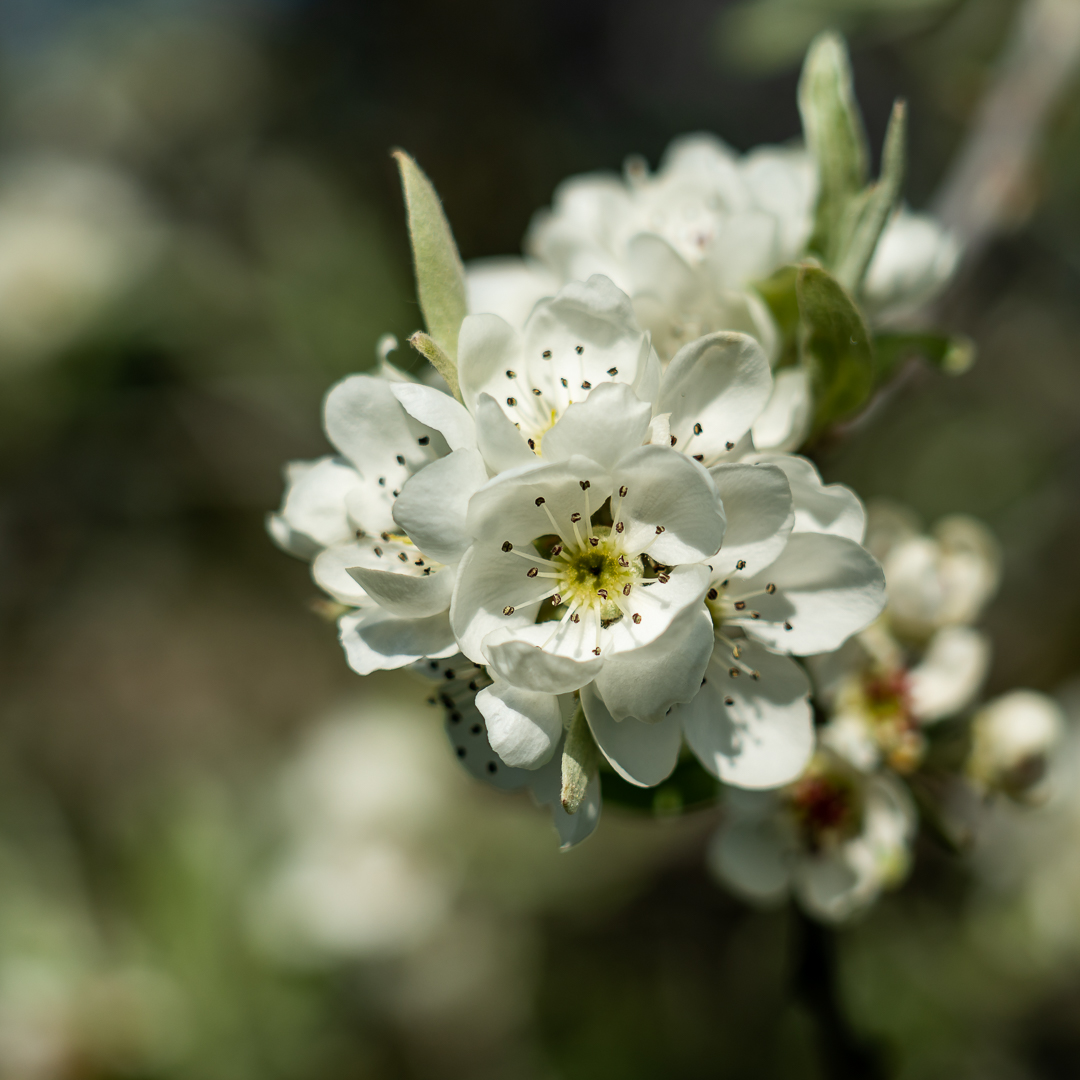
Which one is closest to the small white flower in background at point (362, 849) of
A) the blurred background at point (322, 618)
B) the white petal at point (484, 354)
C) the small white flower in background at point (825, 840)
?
the blurred background at point (322, 618)

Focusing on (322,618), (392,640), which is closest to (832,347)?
(392,640)

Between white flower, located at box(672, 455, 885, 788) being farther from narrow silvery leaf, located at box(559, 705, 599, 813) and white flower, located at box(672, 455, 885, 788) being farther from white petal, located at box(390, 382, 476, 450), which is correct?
white petal, located at box(390, 382, 476, 450)

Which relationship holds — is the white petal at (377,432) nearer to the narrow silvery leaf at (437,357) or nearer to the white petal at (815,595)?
the narrow silvery leaf at (437,357)

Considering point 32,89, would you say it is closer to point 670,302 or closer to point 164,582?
point 164,582

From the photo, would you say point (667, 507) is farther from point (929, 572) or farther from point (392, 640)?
point (929, 572)

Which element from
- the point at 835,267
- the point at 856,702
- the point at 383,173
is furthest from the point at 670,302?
the point at 383,173

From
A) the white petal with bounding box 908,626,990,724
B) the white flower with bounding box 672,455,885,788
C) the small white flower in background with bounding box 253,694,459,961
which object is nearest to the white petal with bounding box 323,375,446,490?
the white flower with bounding box 672,455,885,788

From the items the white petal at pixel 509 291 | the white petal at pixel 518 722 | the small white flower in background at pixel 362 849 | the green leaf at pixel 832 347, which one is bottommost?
the small white flower in background at pixel 362 849
